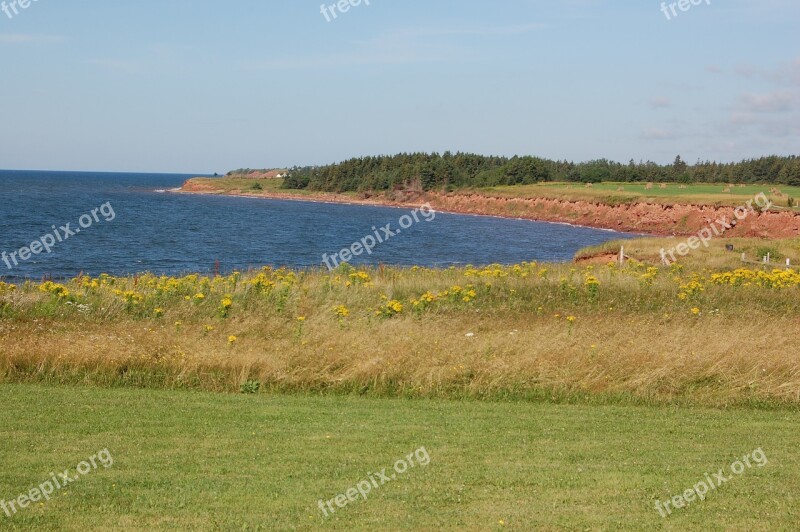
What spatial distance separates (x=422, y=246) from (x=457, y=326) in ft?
166

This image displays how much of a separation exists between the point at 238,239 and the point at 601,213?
161 feet

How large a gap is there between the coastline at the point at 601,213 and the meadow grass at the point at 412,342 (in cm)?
5505

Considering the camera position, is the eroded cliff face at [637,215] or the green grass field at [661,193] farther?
the green grass field at [661,193]

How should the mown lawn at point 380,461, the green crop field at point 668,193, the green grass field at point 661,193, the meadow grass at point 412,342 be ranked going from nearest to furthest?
the mown lawn at point 380,461
the meadow grass at point 412,342
the green crop field at point 668,193
the green grass field at point 661,193

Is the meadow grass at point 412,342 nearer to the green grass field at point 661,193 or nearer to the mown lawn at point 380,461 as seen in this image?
the mown lawn at point 380,461

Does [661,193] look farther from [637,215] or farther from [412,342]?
[412,342]

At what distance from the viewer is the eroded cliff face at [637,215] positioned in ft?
223

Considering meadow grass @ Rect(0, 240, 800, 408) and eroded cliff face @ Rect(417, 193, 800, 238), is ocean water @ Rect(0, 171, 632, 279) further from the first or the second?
meadow grass @ Rect(0, 240, 800, 408)

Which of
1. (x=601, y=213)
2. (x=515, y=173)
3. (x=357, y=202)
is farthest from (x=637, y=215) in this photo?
(x=357, y=202)

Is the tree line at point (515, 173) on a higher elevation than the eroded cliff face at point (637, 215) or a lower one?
higher

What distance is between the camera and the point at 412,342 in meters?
12.5

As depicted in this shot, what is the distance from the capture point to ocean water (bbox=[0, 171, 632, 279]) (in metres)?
46.4

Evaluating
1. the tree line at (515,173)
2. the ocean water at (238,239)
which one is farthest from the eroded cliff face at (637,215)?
the tree line at (515,173)

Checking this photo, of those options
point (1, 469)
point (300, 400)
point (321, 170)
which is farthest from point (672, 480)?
point (321, 170)
